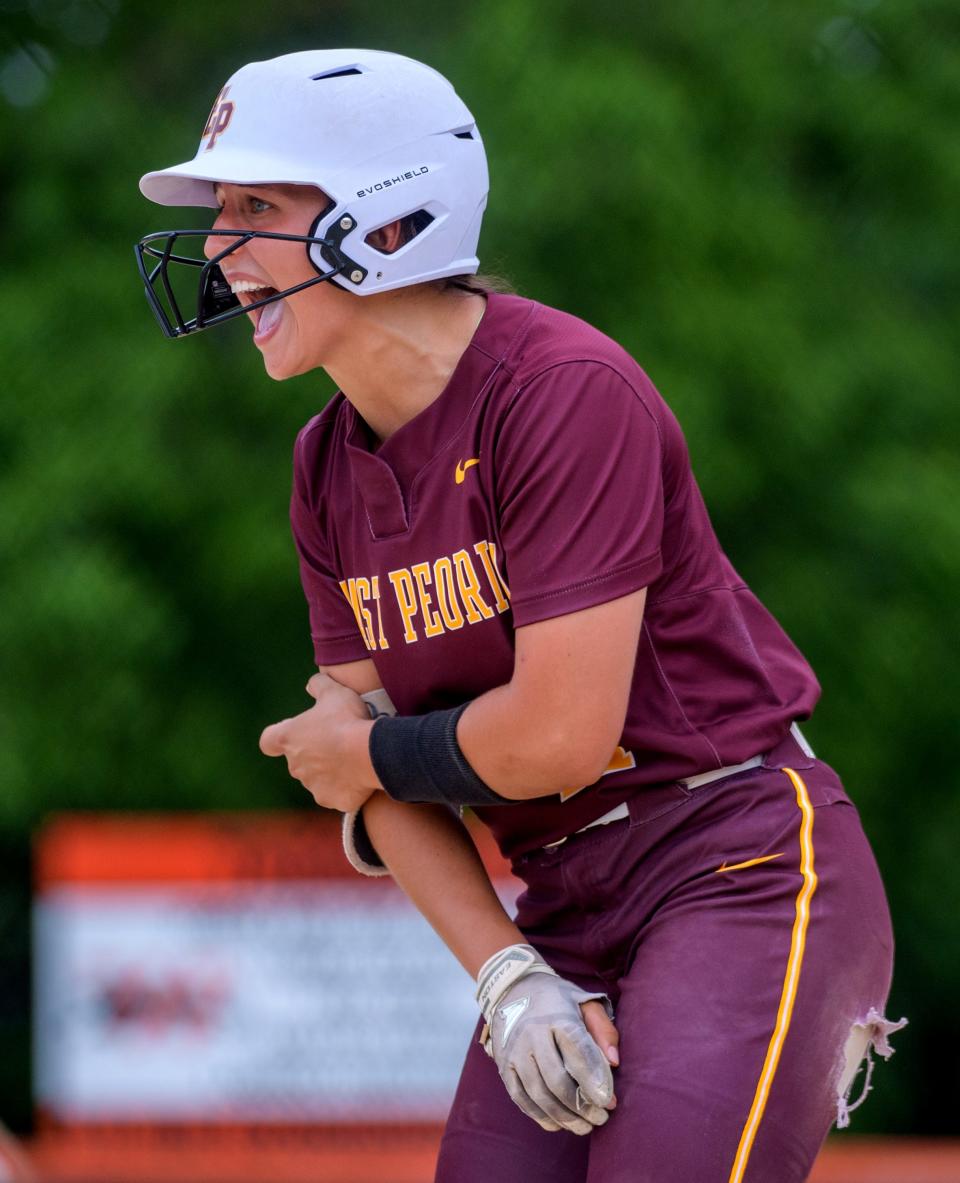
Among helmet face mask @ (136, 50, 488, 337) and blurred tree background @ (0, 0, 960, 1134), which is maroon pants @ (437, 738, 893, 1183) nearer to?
helmet face mask @ (136, 50, 488, 337)

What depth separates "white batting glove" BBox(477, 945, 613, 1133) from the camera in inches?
88.2

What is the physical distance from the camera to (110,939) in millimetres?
7328

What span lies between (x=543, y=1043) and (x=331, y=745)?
0.54 metres

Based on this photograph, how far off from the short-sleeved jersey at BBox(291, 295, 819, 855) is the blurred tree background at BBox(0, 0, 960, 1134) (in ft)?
15.4

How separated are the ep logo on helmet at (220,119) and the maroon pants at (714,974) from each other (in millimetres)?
1090

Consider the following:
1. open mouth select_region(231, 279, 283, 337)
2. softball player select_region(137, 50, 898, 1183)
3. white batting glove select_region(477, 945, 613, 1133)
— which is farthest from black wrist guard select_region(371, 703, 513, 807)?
open mouth select_region(231, 279, 283, 337)

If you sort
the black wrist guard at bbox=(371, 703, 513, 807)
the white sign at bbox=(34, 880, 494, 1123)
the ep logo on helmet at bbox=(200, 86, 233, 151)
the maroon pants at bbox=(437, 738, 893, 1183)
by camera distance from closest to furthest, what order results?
the maroon pants at bbox=(437, 738, 893, 1183), the black wrist guard at bbox=(371, 703, 513, 807), the ep logo on helmet at bbox=(200, 86, 233, 151), the white sign at bbox=(34, 880, 494, 1123)

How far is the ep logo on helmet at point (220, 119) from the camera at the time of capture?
2463mm

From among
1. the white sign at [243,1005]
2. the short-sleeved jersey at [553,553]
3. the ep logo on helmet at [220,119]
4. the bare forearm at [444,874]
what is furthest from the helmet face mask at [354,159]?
the white sign at [243,1005]

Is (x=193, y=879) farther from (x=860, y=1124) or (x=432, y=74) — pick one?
(x=432, y=74)

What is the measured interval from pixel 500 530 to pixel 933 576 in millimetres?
5669

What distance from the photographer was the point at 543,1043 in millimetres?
2268

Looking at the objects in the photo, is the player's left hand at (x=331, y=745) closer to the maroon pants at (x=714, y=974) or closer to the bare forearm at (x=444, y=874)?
the bare forearm at (x=444, y=874)

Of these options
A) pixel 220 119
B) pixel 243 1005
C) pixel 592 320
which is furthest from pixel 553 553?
pixel 592 320
